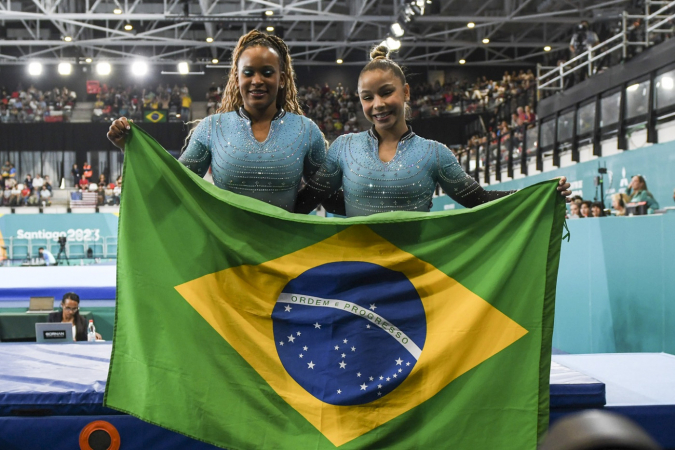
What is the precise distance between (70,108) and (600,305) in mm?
23259

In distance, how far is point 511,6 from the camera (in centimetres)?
1966

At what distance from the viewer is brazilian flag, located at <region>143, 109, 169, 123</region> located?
2259cm

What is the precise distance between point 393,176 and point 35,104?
1002 inches

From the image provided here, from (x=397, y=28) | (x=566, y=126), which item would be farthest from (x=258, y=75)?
(x=397, y=28)

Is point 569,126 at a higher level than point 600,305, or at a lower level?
higher

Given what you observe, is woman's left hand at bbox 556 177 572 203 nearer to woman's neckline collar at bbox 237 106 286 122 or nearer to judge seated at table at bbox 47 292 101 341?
woman's neckline collar at bbox 237 106 286 122

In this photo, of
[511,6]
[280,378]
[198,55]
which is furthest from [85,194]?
[280,378]

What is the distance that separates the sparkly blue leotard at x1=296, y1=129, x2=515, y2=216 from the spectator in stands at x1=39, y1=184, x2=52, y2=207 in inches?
720

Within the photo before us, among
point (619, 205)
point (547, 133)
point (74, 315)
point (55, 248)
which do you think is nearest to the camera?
point (74, 315)

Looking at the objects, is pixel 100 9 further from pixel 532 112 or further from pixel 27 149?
pixel 532 112

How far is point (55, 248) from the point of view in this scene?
54.4 feet

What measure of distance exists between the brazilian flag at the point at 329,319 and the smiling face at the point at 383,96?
0.49m

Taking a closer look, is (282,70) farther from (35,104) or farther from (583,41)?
(35,104)

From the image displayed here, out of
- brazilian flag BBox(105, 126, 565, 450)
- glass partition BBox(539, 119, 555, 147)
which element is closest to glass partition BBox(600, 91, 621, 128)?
glass partition BBox(539, 119, 555, 147)
